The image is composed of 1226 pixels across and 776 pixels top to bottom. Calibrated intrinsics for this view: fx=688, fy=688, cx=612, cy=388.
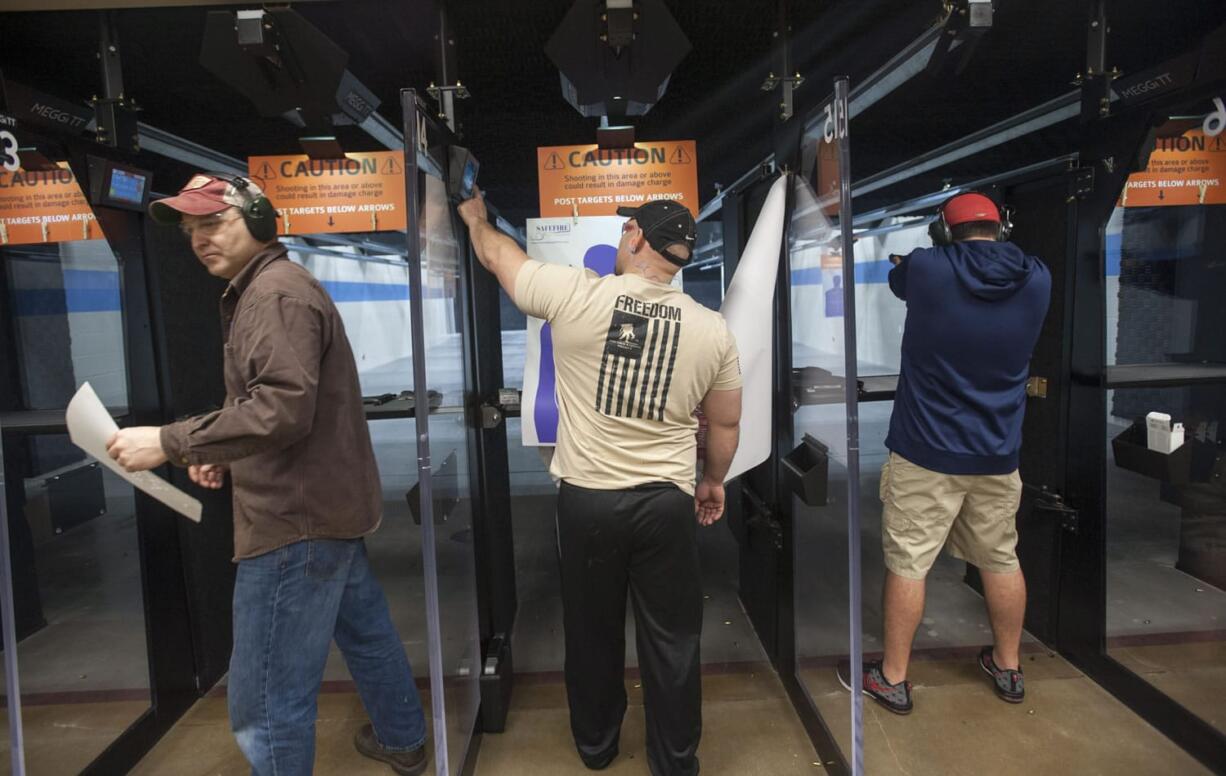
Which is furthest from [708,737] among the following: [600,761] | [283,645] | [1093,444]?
[1093,444]

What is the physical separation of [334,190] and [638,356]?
168cm

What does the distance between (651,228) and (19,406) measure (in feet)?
10.0

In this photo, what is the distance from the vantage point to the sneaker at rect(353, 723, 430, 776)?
187cm

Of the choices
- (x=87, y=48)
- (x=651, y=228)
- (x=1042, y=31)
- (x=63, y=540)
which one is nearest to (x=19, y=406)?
(x=63, y=540)

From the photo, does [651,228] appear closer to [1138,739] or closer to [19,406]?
[1138,739]

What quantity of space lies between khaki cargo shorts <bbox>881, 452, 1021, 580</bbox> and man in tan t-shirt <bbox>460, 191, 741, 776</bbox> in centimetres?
68

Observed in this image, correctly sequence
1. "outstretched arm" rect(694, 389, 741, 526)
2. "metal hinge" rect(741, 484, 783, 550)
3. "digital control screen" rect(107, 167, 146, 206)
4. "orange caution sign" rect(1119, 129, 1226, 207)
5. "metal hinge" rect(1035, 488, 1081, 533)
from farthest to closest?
"orange caution sign" rect(1119, 129, 1226, 207) → "metal hinge" rect(1035, 488, 1081, 533) → "metal hinge" rect(741, 484, 783, 550) → "digital control screen" rect(107, 167, 146, 206) → "outstretched arm" rect(694, 389, 741, 526)

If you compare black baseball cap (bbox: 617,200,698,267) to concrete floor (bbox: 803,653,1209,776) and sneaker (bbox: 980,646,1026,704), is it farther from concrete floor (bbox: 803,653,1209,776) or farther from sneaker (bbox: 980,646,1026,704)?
sneaker (bbox: 980,646,1026,704)

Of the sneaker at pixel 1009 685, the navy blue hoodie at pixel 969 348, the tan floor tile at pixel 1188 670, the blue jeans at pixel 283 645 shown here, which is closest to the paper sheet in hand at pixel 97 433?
the blue jeans at pixel 283 645

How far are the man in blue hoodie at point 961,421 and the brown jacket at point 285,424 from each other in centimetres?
153

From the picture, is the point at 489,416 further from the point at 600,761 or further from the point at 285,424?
the point at 600,761

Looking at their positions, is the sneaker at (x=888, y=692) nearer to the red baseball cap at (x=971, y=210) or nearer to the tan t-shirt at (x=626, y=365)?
the tan t-shirt at (x=626, y=365)

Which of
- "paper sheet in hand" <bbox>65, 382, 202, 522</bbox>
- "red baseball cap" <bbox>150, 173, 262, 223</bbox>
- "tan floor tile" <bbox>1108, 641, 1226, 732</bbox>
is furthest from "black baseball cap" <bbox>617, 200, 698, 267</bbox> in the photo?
"tan floor tile" <bbox>1108, 641, 1226, 732</bbox>

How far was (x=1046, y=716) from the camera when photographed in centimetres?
209
